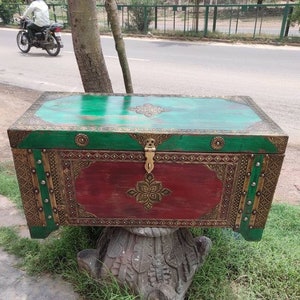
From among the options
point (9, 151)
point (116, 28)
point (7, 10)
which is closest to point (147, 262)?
point (116, 28)

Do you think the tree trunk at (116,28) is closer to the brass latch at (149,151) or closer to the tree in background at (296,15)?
the brass latch at (149,151)

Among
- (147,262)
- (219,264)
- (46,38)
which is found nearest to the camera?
(147,262)

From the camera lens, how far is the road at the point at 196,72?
5215 mm

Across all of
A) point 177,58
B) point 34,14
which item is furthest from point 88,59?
point 34,14

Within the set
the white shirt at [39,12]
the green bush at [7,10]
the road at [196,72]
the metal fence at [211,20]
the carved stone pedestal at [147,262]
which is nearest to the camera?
the carved stone pedestal at [147,262]

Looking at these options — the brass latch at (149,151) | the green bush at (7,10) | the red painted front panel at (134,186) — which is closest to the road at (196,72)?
the red painted front panel at (134,186)

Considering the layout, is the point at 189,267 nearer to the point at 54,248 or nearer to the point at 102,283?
the point at 102,283

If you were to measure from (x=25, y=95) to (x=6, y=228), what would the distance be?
354 cm

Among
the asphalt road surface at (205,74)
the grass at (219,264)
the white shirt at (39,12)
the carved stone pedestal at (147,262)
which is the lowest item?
the asphalt road surface at (205,74)

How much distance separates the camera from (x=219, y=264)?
6.30 ft

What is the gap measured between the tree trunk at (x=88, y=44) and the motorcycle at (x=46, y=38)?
6467 millimetres

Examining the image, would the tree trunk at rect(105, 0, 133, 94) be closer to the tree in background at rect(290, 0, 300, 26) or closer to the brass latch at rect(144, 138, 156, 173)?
the brass latch at rect(144, 138, 156, 173)

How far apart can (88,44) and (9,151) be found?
6.13 ft

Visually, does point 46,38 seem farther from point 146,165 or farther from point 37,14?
point 146,165
